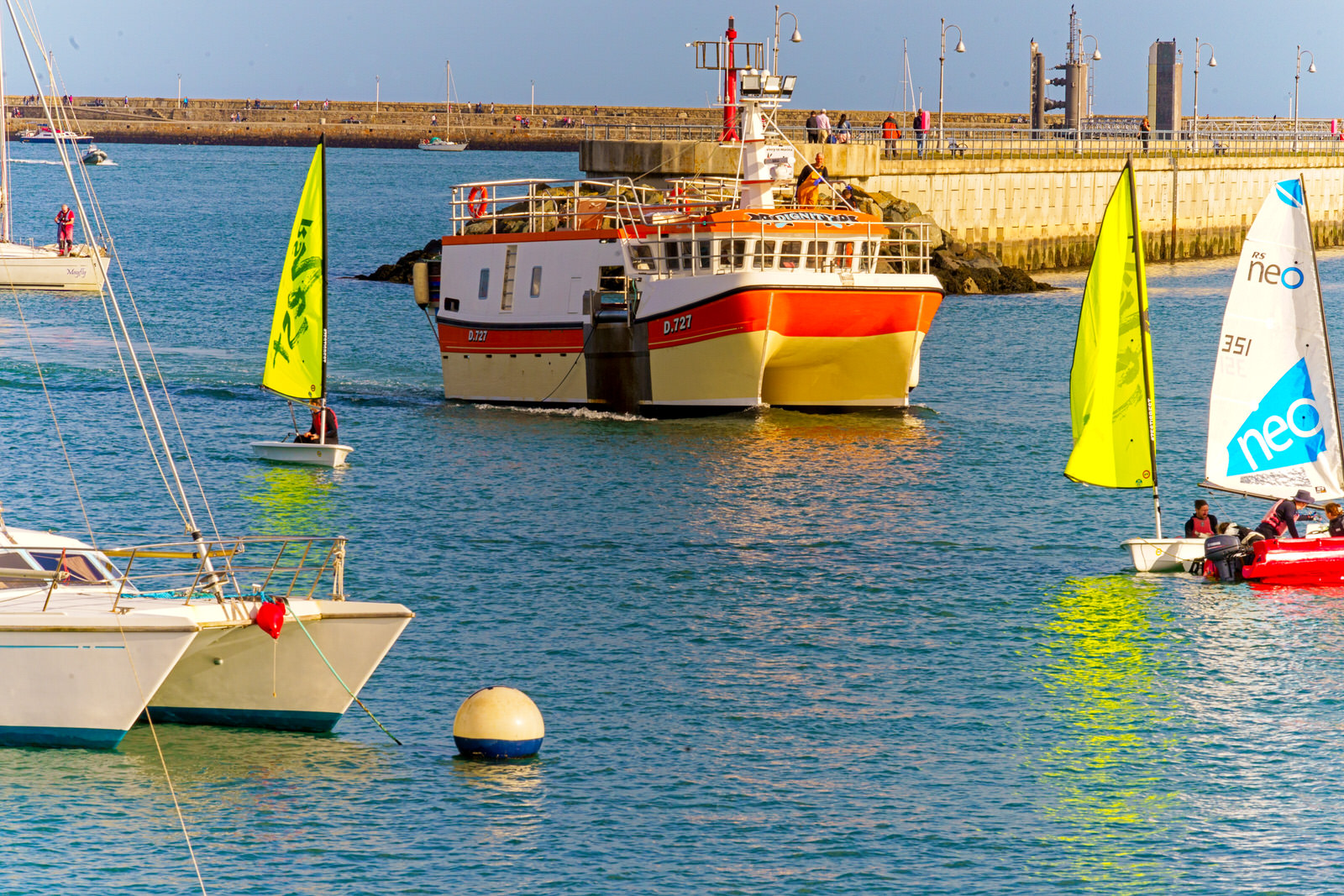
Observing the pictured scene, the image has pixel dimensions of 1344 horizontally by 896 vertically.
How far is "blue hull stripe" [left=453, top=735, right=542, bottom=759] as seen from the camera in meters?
19.4

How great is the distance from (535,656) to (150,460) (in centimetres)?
1805

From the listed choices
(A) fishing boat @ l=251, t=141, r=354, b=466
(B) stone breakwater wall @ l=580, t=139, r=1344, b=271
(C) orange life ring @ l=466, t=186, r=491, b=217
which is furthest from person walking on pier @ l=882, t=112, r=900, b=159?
(A) fishing boat @ l=251, t=141, r=354, b=466

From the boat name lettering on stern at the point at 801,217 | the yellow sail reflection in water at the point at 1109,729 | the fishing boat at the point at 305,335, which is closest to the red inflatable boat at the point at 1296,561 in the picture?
the yellow sail reflection in water at the point at 1109,729

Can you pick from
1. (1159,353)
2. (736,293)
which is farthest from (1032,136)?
(736,293)

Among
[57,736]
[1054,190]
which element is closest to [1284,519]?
[57,736]

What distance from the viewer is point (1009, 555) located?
3055 cm

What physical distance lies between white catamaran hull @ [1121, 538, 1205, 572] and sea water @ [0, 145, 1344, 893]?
0.32 meters

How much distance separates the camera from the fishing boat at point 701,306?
4203 centimetres

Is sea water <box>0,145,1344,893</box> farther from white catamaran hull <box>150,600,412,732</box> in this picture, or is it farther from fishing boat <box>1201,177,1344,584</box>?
fishing boat <box>1201,177,1344,584</box>

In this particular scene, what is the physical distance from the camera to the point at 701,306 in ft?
138

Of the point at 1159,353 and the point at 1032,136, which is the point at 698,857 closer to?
the point at 1159,353

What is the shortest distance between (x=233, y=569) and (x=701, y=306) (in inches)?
912

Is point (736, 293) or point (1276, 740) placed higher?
point (736, 293)

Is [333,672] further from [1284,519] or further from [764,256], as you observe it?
[764,256]
